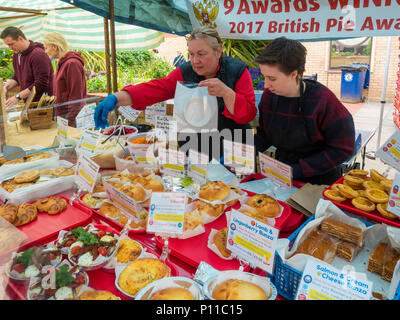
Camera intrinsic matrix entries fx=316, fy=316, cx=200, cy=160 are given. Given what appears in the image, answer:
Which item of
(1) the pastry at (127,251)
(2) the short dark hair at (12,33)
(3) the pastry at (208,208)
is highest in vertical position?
(2) the short dark hair at (12,33)

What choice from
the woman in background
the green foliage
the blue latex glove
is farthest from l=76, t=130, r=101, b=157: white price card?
the green foliage

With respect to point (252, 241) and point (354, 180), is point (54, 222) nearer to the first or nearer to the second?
point (252, 241)

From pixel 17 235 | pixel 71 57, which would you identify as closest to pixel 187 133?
pixel 17 235

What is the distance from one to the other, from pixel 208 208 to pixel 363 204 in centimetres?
73

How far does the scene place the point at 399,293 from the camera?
0.97 m

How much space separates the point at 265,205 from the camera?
1.60 m

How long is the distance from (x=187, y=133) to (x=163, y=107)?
69cm

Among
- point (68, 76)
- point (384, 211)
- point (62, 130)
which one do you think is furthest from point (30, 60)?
point (384, 211)

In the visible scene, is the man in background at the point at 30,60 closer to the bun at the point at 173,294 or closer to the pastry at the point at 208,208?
the pastry at the point at 208,208

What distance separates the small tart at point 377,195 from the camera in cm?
145

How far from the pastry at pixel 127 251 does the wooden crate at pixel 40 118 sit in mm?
1788

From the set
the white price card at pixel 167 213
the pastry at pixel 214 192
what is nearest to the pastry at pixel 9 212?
the white price card at pixel 167 213

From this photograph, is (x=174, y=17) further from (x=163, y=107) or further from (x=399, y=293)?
(x=399, y=293)

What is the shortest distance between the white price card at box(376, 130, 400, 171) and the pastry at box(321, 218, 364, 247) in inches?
20.0
